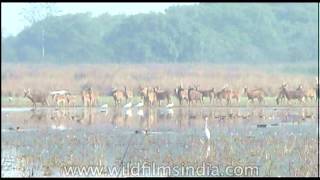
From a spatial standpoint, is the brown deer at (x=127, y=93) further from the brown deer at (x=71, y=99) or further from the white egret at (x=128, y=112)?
the brown deer at (x=71, y=99)

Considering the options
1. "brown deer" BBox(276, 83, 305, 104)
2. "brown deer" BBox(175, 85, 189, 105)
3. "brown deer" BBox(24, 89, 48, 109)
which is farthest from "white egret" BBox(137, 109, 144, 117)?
"brown deer" BBox(276, 83, 305, 104)

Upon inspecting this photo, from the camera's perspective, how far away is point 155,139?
11.3 meters

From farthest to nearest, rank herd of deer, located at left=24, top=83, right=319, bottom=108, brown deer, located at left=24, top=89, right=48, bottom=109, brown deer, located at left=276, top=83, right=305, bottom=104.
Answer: brown deer, located at left=276, top=83, right=305, bottom=104 < herd of deer, located at left=24, top=83, right=319, bottom=108 < brown deer, located at left=24, top=89, right=48, bottom=109

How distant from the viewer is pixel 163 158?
966 centimetres

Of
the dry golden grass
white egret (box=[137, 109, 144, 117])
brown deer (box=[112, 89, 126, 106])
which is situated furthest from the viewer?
white egret (box=[137, 109, 144, 117])

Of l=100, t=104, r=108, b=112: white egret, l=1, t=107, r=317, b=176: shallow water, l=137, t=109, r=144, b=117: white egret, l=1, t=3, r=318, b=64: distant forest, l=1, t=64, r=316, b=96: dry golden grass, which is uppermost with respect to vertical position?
l=1, t=3, r=318, b=64: distant forest

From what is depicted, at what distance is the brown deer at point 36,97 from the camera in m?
11.1

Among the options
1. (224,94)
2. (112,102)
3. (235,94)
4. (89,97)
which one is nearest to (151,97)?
(112,102)

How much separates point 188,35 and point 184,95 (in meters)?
2.65

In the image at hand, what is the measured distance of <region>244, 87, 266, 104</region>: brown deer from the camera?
44.4 feet

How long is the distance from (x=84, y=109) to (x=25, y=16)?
3649 mm

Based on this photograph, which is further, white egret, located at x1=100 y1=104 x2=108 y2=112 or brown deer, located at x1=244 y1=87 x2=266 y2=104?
brown deer, located at x1=244 y1=87 x2=266 y2=104

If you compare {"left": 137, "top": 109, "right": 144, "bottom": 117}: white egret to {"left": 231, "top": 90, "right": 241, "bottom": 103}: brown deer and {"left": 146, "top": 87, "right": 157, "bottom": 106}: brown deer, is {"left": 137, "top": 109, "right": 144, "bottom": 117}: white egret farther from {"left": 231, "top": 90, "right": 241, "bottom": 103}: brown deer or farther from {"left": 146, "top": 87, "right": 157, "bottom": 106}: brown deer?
{"left": 231, "top": 90, "right": 241, "bottom": 103}: brown deer

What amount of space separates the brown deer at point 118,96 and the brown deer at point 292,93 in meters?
2.72
